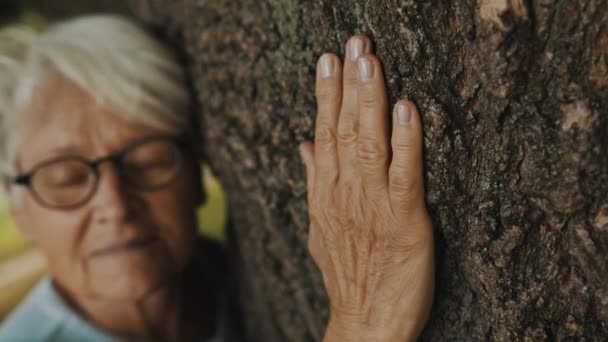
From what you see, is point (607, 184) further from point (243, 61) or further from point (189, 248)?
point (189, 248)

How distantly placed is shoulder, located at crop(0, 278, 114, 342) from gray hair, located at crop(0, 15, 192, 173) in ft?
1.46

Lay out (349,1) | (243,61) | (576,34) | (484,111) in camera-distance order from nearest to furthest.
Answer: (576,34)
(484,111)
(349,1)
(243,61)

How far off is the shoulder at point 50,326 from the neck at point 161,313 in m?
0.05

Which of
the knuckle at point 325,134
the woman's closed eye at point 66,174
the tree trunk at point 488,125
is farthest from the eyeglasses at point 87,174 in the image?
the knuckle at point 325,134

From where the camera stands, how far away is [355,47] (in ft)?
3.37

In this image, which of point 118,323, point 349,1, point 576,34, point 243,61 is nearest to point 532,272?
point 576,34

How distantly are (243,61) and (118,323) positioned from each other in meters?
1.10

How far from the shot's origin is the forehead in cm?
171

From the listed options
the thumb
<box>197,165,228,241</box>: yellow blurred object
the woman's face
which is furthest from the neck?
the thumb

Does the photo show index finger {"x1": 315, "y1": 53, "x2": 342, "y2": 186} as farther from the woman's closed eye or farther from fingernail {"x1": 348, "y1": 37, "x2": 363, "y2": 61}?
the woman's closed eye

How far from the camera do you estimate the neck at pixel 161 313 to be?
2.02 meters

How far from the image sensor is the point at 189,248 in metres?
1.99

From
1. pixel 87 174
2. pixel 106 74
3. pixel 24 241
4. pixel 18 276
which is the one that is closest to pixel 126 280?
pixel 87 174

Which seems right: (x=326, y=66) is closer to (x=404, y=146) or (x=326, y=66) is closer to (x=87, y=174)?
(x=404, y=146)
